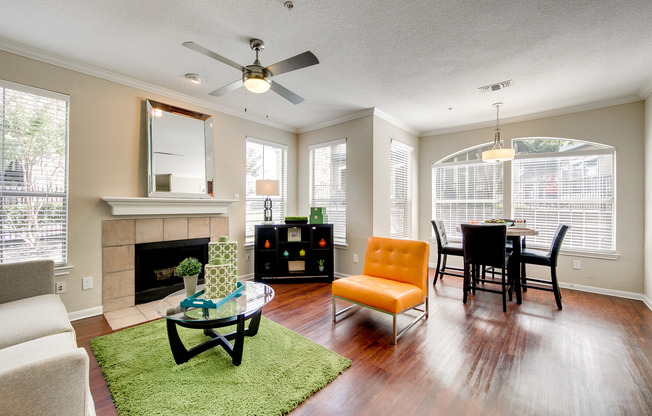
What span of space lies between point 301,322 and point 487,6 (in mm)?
3120

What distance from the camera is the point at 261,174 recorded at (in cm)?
459

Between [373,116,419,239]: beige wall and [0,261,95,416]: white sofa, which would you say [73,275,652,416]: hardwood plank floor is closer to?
→ [0,261,95,416]: white sofa

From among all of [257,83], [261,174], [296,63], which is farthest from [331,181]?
[296,63]

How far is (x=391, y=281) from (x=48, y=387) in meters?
2.49

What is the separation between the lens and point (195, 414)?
1558mm

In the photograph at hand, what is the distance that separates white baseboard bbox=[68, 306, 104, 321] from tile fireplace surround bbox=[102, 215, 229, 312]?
55 millimetres

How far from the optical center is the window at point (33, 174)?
2510 mm

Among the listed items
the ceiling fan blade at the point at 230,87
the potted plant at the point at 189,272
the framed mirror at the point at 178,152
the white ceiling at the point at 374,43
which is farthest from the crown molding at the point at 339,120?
the potted plant at the point at 189,272

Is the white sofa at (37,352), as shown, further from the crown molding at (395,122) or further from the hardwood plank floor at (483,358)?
the crown molding at (395,122)

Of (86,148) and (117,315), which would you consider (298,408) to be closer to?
(117,315)

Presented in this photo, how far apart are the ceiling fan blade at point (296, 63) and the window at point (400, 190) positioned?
9.44 ft

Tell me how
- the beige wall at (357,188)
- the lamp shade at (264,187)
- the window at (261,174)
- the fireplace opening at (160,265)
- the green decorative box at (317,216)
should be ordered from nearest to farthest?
1. the fireplace opening at (160,265)
2. the lamp shade at (264,187)
3. the beige wall at (357,188)
4. the green decorative box at (317,216)
5. the window at (261,174)

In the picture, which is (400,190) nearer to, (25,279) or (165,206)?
(165,206)

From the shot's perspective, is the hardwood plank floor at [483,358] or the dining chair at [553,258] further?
the dining chair at [553,258]
